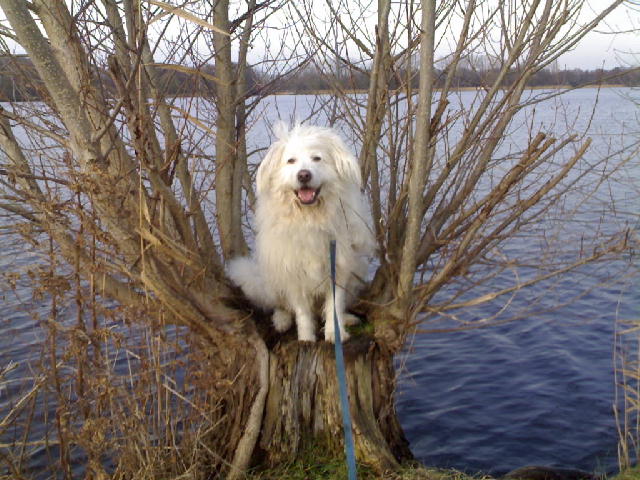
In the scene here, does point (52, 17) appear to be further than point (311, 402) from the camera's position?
No

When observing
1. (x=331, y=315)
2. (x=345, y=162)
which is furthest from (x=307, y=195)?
(x=331, y=315)

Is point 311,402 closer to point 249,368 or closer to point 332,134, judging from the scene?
point 249,368

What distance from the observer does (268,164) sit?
3980 mm

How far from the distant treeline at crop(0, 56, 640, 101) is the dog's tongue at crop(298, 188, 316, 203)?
0.87m

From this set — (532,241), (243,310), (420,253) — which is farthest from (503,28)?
(532,241)

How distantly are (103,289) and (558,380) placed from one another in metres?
5.12

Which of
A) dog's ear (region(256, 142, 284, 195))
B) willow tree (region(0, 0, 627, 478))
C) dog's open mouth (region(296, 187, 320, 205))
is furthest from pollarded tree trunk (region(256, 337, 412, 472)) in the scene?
dog's ear (region(256, 142, 284, 195))

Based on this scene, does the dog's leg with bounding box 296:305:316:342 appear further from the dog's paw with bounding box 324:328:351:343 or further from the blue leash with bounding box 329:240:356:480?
the blue leash with bounding box 329:240:356:480

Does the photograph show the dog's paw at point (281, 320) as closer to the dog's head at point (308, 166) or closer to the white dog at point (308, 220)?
the white dog at point (308, 220)

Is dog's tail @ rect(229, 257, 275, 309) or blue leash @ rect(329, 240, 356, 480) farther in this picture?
dog's tail @ rect(229, 257, 275, 309)

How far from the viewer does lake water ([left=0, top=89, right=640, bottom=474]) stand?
5465 millimetres

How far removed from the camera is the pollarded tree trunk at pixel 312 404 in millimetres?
3926

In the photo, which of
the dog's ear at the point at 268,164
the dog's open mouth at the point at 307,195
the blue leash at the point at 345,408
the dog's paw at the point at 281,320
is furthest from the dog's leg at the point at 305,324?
the dog's ear at the point at 268,164

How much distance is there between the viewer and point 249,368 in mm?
4031
